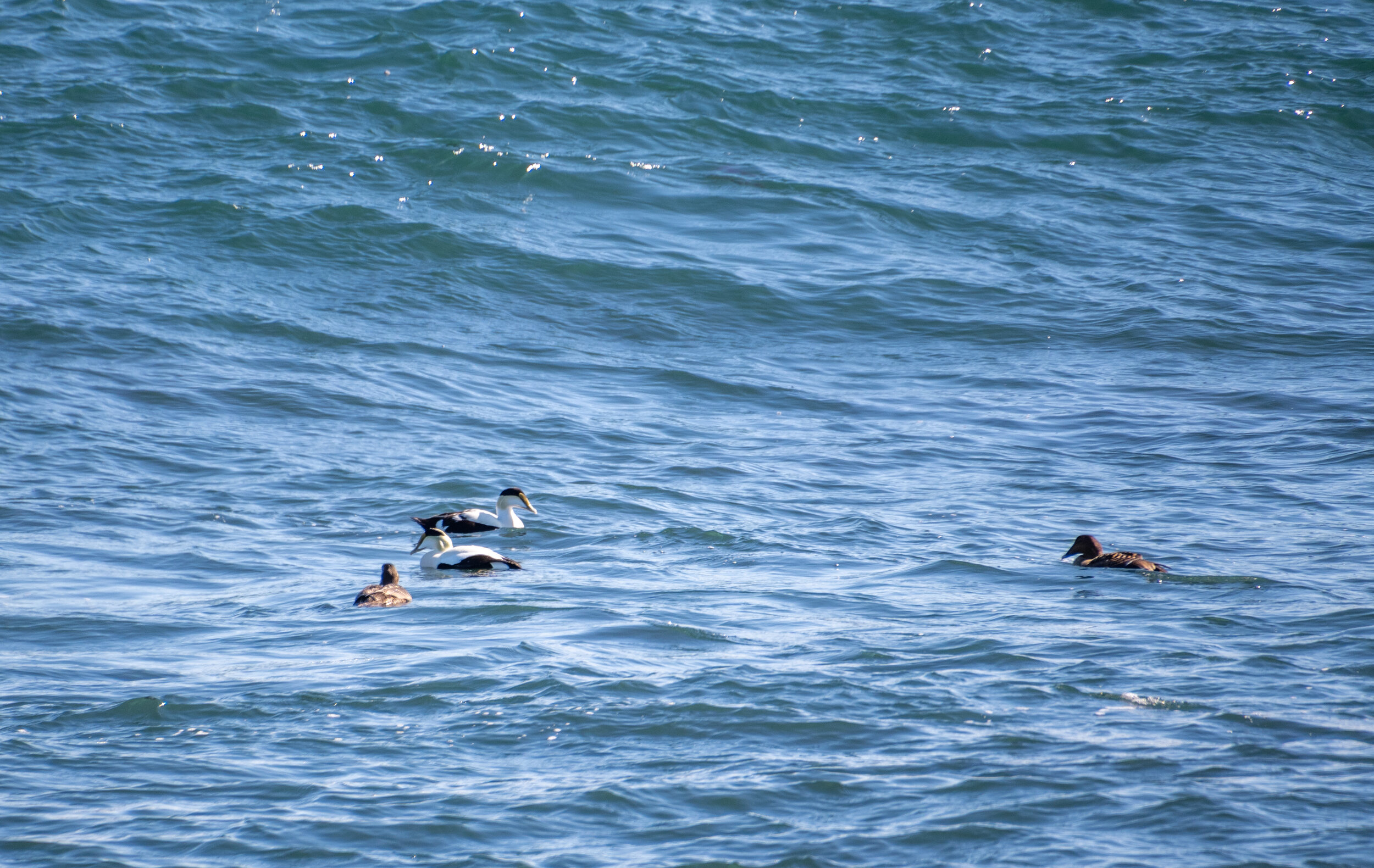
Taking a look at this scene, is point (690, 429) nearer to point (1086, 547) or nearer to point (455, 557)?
point (455, 557)

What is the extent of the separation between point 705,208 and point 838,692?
11645mm

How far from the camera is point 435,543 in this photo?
31.3 feet

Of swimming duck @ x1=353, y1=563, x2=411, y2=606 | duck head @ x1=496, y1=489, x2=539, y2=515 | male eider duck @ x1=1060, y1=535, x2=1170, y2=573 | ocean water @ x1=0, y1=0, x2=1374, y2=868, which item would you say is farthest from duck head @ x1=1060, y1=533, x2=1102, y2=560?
swimming duck @ x1=353, y1=563, x2=411, y2=606

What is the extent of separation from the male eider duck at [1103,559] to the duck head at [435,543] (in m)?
4.06

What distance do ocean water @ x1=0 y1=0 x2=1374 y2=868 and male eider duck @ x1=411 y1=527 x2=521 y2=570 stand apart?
0.12 metres

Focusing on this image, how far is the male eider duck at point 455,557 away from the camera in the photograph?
363 inches

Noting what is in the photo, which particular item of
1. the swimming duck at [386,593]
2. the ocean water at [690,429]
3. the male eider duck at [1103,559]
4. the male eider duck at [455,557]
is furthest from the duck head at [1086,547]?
the swimming duck at [386,593]

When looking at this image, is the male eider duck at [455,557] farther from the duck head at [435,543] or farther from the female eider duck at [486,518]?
the female eider duck at [486,518]

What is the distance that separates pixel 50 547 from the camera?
862 centimetres

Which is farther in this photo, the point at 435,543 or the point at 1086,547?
the point at 435,543

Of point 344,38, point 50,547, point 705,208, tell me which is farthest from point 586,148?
point 50,547

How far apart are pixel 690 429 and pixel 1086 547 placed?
3929 mm

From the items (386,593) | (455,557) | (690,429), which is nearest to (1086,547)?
(690,429)

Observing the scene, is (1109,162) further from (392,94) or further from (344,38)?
(344,38)
